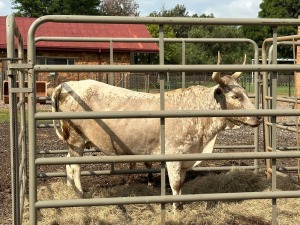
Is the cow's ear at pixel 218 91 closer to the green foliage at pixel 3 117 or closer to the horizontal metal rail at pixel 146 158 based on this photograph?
the horizontal metal rail at pixel 146 158

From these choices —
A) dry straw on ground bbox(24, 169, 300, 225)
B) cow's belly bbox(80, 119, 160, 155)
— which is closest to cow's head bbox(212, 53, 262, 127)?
cow's belly bbox(80, 119, 160, 155)

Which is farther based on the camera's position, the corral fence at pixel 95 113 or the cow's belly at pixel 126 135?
the cow's belly at pixel 126 135

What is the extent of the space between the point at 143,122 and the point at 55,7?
1705 inches

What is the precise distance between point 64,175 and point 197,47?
36407mm

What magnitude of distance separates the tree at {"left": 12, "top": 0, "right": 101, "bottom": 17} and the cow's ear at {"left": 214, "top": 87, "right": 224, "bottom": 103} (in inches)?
1663

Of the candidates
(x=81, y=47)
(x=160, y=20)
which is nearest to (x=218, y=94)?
(x=160, y=20)

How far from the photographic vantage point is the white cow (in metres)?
5.66

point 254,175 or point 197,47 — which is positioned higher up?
point 197,47

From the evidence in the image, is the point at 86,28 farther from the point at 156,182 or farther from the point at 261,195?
the point at 261,195

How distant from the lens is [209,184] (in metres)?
6.52

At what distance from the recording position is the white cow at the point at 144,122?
566cm

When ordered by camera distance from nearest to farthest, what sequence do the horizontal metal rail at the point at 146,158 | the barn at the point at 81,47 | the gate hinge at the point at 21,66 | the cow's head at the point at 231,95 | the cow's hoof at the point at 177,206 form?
1. the gate hinge at the point at 21,66
2. the horizontal metal rail at the point at 146,158
3. the cow's hoof at the point at 177,206
4. the cow's head at the point at 231,95
5. the barn at the point at 81,47

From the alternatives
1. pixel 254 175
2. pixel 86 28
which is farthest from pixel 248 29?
pixel 254 175

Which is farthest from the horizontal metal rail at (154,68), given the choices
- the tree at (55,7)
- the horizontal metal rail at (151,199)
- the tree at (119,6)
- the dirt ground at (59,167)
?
the tree at (119,6)
